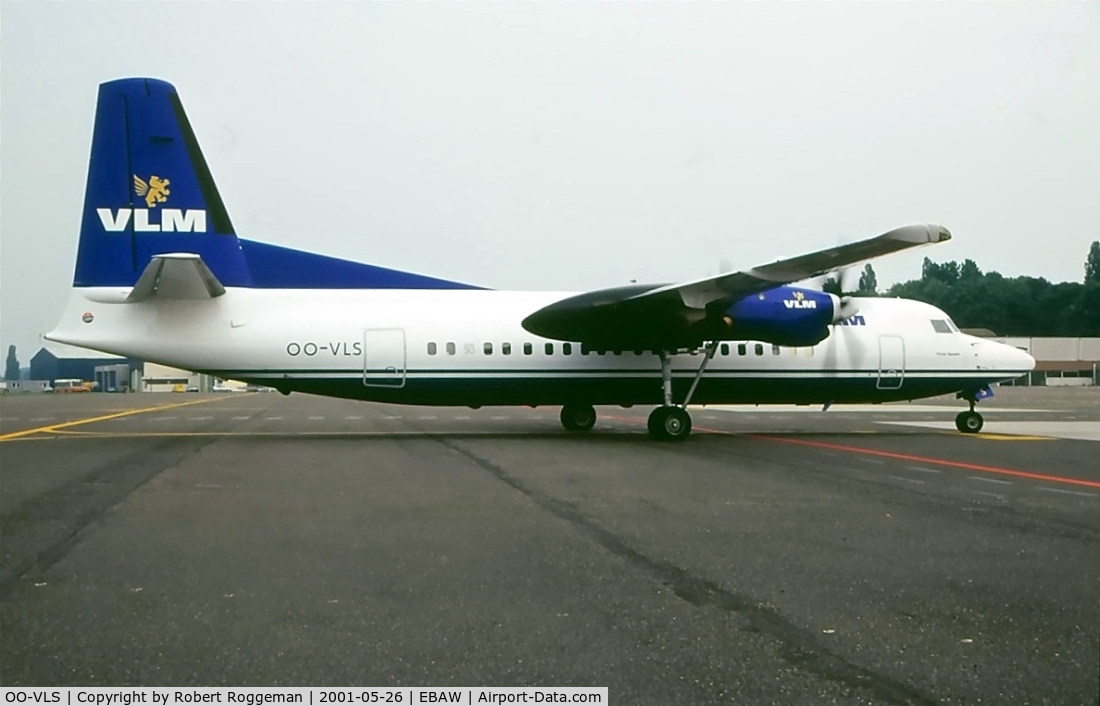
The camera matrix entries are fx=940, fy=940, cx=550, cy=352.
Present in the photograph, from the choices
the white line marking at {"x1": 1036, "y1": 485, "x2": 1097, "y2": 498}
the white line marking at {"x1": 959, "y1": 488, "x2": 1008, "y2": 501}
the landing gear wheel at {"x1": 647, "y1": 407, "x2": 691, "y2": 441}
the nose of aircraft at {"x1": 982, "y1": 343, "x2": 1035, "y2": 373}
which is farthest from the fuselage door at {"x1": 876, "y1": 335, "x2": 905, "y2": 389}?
the white line marking at {"x1": 959, "y1": 488, "x2": 1008, "y2": 501}

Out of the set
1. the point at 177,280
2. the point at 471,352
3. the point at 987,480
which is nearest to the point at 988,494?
the point at 987,480

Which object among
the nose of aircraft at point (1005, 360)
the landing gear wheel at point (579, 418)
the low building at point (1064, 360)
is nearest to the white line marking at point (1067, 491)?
the landing gear wheel at point (579, 418)

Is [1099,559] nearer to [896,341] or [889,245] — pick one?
[889,245]

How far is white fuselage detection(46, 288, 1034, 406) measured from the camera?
1781 cm

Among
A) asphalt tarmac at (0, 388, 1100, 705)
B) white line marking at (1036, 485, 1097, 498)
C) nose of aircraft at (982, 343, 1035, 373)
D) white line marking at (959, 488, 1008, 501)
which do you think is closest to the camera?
asphalt tarmac at (0, 388, 1100, 705)

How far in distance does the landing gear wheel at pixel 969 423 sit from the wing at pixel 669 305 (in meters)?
6.80

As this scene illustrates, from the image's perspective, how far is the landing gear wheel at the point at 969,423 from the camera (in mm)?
21812

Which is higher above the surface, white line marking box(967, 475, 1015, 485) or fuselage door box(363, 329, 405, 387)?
fuselage door box(363, 329, 405, 387)

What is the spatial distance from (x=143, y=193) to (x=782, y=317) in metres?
12.6

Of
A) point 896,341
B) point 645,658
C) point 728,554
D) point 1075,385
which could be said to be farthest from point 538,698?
point 1075,385

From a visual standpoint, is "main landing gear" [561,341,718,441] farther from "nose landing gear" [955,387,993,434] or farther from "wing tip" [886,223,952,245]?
"nose landing gear" [955,387,993,434]

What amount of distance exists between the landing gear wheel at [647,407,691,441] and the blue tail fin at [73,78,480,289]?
891 centimetres

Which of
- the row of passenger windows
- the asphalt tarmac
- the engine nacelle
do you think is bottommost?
the asphalt tarmac
